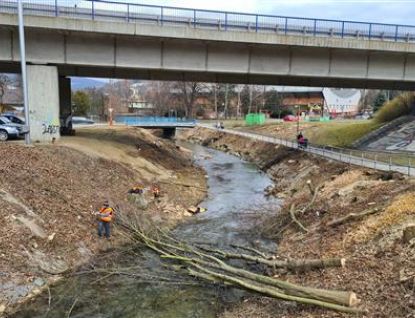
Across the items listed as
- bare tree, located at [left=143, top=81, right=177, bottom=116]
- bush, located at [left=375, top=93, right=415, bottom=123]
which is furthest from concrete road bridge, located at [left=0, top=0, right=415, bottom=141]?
bare tree, located at [left=143, top=81, right=177, bottom=116]

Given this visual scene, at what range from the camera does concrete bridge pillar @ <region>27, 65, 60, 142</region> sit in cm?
2494

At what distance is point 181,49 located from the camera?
27.2m

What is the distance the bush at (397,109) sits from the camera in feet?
146

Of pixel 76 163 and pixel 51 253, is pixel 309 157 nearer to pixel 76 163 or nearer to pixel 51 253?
pixel 76 163

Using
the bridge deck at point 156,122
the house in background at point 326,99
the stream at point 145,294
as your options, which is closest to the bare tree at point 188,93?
the house in background at point 326,99

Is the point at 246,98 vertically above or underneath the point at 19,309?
above

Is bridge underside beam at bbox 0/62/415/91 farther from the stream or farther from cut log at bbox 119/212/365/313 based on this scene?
cut log at bbox 119/212/365/313

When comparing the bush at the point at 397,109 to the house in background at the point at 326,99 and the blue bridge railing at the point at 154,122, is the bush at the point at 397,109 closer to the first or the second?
the blue bridge railing at the point at 154,122

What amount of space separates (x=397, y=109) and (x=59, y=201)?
1618 inches

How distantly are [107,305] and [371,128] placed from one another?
38.5 metres

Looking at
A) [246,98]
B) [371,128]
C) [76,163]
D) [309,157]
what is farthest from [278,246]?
[246,98]

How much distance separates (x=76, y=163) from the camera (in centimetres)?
2239

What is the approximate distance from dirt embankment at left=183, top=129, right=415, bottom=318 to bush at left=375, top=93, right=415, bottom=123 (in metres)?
23.2

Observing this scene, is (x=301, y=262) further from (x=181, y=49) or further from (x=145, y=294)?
(x=181, y=49)
